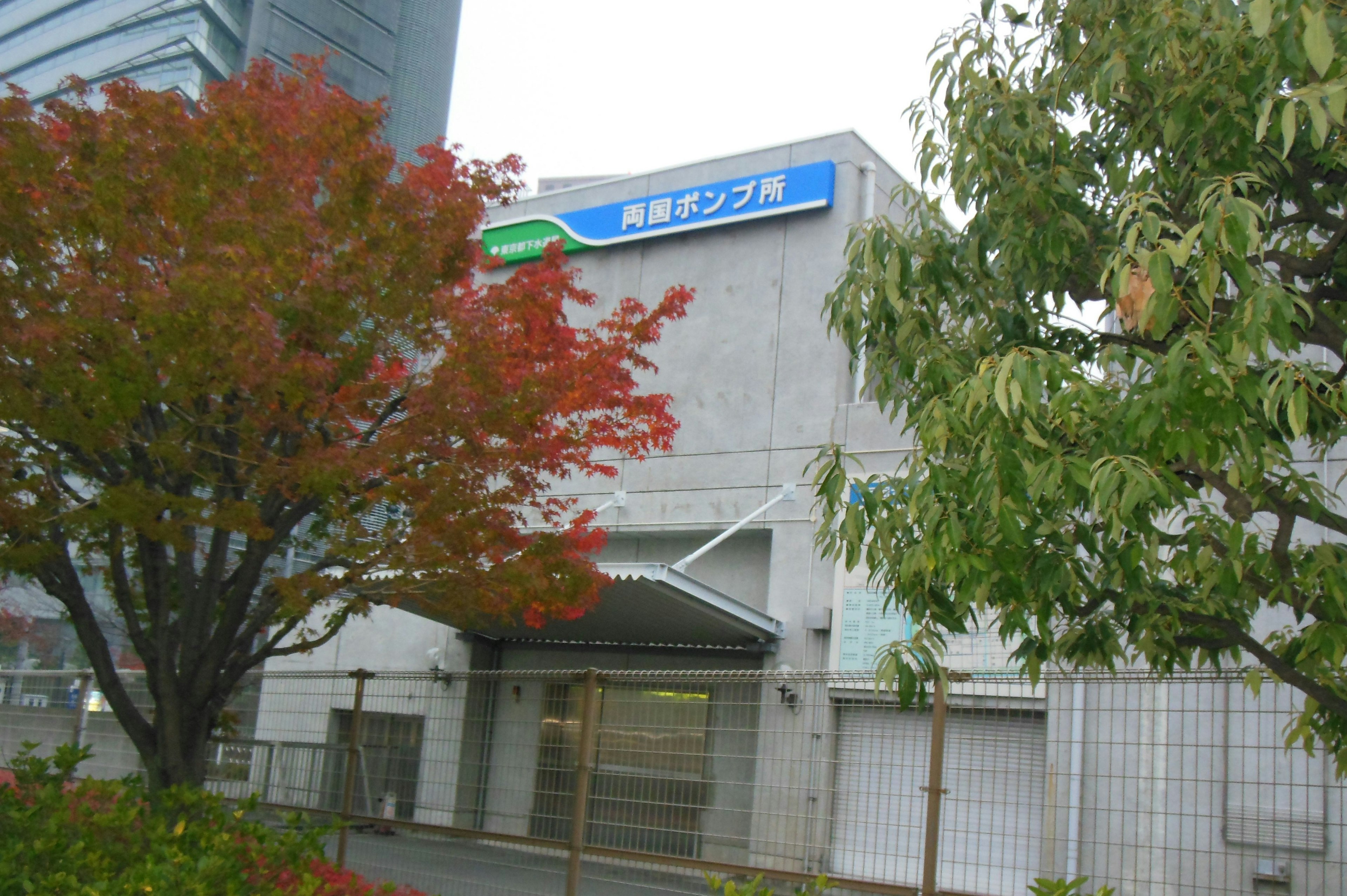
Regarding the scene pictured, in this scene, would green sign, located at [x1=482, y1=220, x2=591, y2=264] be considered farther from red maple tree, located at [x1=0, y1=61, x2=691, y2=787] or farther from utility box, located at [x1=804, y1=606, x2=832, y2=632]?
red maple tree, located at [x1=0, y1=61, x2=691, y2=787]

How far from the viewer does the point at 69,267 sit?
805 centimetres

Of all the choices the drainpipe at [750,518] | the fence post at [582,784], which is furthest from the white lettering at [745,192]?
the fence post at [582,784]

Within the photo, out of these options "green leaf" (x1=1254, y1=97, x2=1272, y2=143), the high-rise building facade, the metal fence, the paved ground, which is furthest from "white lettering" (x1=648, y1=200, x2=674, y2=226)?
the high-rise building facade

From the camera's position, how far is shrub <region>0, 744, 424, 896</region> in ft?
18.8

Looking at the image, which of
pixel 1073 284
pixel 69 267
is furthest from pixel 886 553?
pixel 69 267

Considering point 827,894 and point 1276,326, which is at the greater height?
point 1276,326

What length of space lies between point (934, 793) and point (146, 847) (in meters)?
4.45

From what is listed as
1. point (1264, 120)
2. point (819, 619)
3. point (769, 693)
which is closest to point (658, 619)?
point (769, 693)

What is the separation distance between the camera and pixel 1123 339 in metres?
5.33

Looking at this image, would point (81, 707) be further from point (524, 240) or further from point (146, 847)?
point (524, 240)

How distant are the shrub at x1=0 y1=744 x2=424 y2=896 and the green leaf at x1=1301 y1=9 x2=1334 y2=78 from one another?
533cm

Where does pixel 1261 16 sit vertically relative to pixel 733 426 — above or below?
below

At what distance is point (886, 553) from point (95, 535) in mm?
6374

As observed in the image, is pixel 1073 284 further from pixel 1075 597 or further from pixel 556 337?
pixel 556 337
